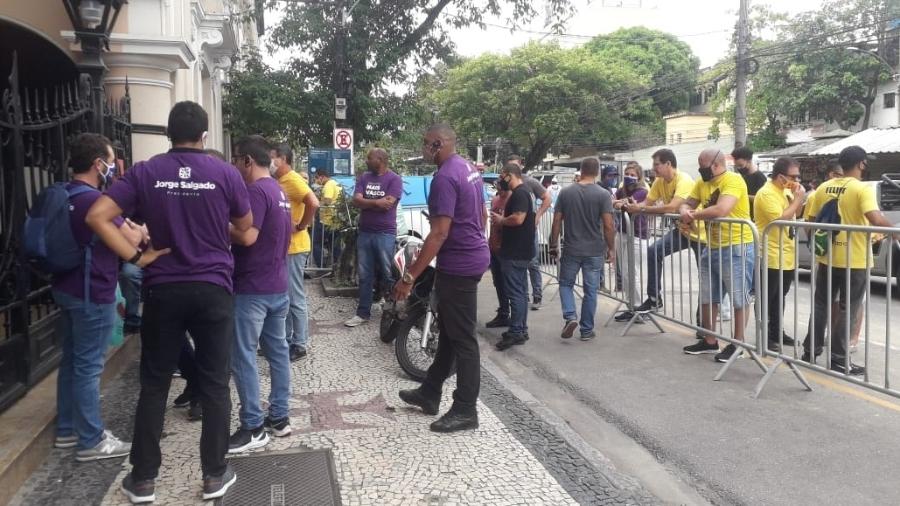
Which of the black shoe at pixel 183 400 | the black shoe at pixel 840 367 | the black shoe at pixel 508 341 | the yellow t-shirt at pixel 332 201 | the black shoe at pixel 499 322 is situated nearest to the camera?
the black shoe at pixel 183 400

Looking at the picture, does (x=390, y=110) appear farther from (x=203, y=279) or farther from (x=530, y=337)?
(x=203, y=279)

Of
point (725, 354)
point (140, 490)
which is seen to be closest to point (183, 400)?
point (140, 490)

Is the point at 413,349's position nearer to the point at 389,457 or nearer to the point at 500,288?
the point at 389,457

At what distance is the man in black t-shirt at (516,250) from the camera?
666cm

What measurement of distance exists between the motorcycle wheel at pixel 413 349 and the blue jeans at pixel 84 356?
2216 millimetres

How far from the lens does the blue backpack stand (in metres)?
3.72

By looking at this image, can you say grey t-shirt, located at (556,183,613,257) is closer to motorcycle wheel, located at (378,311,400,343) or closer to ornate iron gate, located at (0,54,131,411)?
motorcycle wheel, located at (378,311,400,343)

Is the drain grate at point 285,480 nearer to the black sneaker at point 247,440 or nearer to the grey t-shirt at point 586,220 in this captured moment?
the black sneaker at point 247,440

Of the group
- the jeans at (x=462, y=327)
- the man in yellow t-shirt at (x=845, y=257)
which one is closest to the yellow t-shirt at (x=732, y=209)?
the man in yellow t-shirt at (x=845, y=257)

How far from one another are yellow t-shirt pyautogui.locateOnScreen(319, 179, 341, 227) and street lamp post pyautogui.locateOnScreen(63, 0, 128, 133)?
3851mm

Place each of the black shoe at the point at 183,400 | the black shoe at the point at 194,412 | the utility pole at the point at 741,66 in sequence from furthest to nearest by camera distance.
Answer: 1. the utility pole at the point at 741,66
2. the black shoe at the point at 183,400
3. the black shoe at the point at 194,412

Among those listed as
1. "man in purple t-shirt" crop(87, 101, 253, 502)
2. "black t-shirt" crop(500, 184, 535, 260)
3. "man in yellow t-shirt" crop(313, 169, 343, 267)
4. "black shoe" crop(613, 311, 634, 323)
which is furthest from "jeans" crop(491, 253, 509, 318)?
"man in purple t-shirt" crop(87, 101, 253, 502)

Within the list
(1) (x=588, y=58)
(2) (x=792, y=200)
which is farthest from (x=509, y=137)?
(2) (x=792, y=200)

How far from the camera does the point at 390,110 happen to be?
17.7 m
